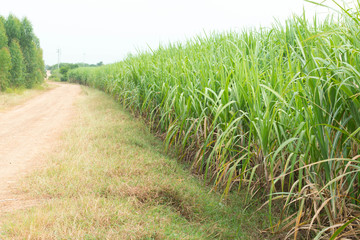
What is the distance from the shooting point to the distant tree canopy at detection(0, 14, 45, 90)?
49.0ft

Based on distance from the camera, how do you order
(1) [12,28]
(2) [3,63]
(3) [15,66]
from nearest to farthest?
(2) [3,63] < (3) [15,66] < (1) [12,28]

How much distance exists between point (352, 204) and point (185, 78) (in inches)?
114

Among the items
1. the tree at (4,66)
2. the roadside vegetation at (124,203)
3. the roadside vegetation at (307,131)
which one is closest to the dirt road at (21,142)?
the roadside vegetation at (124,203)

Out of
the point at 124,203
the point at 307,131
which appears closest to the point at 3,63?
the point at 124,203

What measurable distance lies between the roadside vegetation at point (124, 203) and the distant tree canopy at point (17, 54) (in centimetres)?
1261

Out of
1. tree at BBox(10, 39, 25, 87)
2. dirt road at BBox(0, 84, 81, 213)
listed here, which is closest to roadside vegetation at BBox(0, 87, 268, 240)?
dirt road at BBox(0, 84, 81, 213)

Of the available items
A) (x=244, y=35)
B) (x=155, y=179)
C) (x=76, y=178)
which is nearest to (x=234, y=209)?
(x=155, y=179)

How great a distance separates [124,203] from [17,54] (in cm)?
1699

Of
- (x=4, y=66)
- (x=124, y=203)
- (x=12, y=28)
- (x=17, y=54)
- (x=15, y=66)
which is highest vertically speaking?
(x=12, y=28)

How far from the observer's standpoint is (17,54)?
55.6ft

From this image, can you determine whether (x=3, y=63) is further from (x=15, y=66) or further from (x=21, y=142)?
(x=21, y=142)

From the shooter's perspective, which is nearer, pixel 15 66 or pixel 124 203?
pixel 124 203

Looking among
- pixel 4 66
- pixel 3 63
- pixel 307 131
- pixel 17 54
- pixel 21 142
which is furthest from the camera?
pixel 17 54

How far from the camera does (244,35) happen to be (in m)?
5.31
